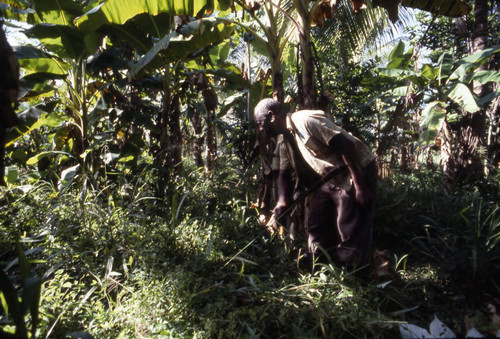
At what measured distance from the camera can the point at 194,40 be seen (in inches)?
160

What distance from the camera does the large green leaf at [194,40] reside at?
355 cm

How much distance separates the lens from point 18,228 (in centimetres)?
320

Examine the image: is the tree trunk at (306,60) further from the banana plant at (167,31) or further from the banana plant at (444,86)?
the banana plant at (444,86)

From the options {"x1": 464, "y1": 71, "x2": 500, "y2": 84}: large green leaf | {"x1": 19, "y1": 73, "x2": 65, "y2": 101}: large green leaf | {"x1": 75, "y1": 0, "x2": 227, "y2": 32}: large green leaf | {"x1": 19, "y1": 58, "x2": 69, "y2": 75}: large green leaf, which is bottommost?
{"x1": 464, "y1": 71, "x2": 500, "y2": 84}: large green leaf

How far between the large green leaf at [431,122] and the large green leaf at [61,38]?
4.90 meters

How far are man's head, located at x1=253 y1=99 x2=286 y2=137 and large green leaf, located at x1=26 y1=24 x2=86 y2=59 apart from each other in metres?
2.58

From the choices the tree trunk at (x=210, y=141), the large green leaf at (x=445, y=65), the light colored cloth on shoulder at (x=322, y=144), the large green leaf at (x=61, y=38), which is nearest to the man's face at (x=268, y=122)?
the light colored cloth on shoulder at (x=322, y=144)

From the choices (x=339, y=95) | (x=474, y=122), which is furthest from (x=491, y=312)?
(x=339, y=95)

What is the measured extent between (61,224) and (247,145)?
2891 millimetres

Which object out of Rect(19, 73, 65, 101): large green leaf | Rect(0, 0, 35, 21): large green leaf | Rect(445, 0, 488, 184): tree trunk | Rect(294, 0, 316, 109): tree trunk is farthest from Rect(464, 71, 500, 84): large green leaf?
Rect(0, 0, 35, 21): large green leaf

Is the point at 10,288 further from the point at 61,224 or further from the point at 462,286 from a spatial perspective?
the point at 462,286

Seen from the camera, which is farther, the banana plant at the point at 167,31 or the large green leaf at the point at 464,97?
the large green leaf at the point at 464,97

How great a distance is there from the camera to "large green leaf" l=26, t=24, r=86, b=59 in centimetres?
391

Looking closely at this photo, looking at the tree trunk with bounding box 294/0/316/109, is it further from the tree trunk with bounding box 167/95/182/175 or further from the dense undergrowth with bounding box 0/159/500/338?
the tree trunk with bounding box 167/95/182/175
